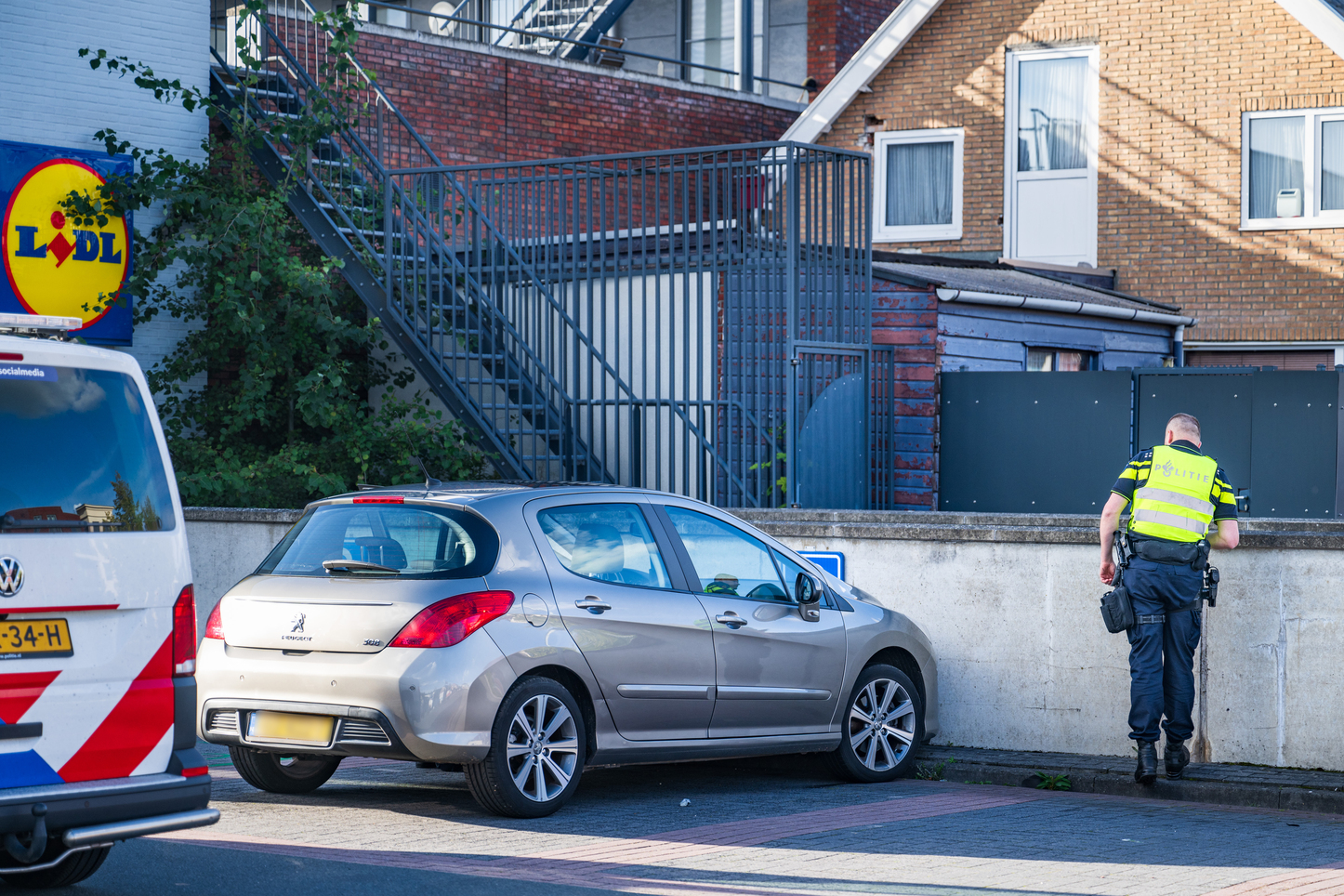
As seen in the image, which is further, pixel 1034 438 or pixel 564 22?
pixel 564 22

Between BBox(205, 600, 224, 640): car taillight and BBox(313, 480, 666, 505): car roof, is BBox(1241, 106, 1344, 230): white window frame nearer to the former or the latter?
BBox(313, 480, 666, 505): car roof

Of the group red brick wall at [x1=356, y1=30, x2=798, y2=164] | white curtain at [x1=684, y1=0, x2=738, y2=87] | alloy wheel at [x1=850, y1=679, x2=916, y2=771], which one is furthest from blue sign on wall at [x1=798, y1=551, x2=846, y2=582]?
white curtain at [x1=684, y1=0, x2=738, y2=87]

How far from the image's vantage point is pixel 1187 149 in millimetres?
21875

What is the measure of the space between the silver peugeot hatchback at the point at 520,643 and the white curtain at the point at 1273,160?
1471 centimetres

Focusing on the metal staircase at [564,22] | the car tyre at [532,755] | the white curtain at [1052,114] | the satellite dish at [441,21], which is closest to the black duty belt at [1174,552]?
the car tyre at [532,755]

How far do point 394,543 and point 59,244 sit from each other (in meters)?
9.58

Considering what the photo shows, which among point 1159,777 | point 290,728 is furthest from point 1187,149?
point 290,728

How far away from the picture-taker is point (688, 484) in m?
14.2

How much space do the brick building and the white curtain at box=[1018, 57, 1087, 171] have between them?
0.08 ft

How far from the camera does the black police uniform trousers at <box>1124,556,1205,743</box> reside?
8.88 metres

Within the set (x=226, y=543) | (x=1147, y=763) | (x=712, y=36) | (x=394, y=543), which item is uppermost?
(x=712, y=36)

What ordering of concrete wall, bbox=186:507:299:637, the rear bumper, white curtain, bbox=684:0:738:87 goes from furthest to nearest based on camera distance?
1. white curtain, bbox=684:0:738:87
2. concrete wall, bbox=186:507:299:637
3. the rear bumper

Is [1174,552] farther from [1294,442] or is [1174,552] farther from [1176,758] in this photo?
[1294,442]

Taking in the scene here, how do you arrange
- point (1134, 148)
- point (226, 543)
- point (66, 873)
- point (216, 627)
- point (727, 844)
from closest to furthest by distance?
1. point (66, 873)
2. point (727, 844)
3. point (216, 627)
4. point (226, 543)
5. point (1134, 148)
